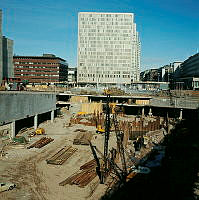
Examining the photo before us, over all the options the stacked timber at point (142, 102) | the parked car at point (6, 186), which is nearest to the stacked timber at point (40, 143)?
the parked car at point (6, 186)

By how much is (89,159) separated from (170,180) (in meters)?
8.59

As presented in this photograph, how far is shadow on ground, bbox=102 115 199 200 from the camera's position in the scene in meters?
14.9

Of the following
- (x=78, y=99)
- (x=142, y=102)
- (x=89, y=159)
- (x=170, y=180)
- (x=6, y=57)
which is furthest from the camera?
(x=6, y=57)

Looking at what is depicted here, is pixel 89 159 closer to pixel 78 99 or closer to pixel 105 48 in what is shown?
pixel 78 99

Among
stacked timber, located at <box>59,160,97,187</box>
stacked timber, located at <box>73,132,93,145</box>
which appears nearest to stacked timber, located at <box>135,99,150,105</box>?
stacked timber, located at <box>73,132,93,145</box>

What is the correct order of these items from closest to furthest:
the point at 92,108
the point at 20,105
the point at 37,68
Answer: the point at 20,105 → the point at 92,108 → the point at 37,68

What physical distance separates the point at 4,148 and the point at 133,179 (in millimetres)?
15703

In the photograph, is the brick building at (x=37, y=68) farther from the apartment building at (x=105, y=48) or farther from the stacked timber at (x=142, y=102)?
the stacked timber at (x=142, y=102)

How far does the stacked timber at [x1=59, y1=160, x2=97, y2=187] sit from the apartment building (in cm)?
9109

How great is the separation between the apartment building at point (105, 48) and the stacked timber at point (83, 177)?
299ft

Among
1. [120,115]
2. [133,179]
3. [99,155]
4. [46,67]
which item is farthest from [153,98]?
[46,67]

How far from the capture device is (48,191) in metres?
15.9

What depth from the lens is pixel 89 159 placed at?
22469mm

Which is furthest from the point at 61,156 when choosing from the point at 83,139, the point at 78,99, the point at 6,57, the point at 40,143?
the point at 6,57
